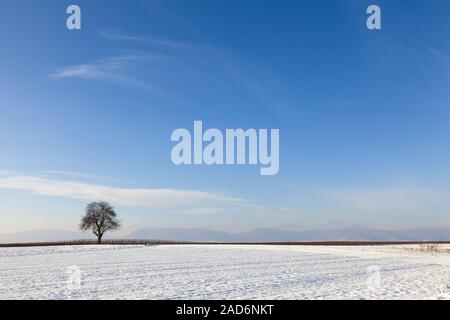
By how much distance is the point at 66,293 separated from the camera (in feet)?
50.3

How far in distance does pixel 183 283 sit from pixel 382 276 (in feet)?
32.0

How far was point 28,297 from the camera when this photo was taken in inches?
577

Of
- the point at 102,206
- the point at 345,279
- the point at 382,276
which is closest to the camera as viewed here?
the point at 345,279

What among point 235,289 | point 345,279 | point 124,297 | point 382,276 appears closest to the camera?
point 124,297

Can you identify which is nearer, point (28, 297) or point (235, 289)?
point (28, 297)
